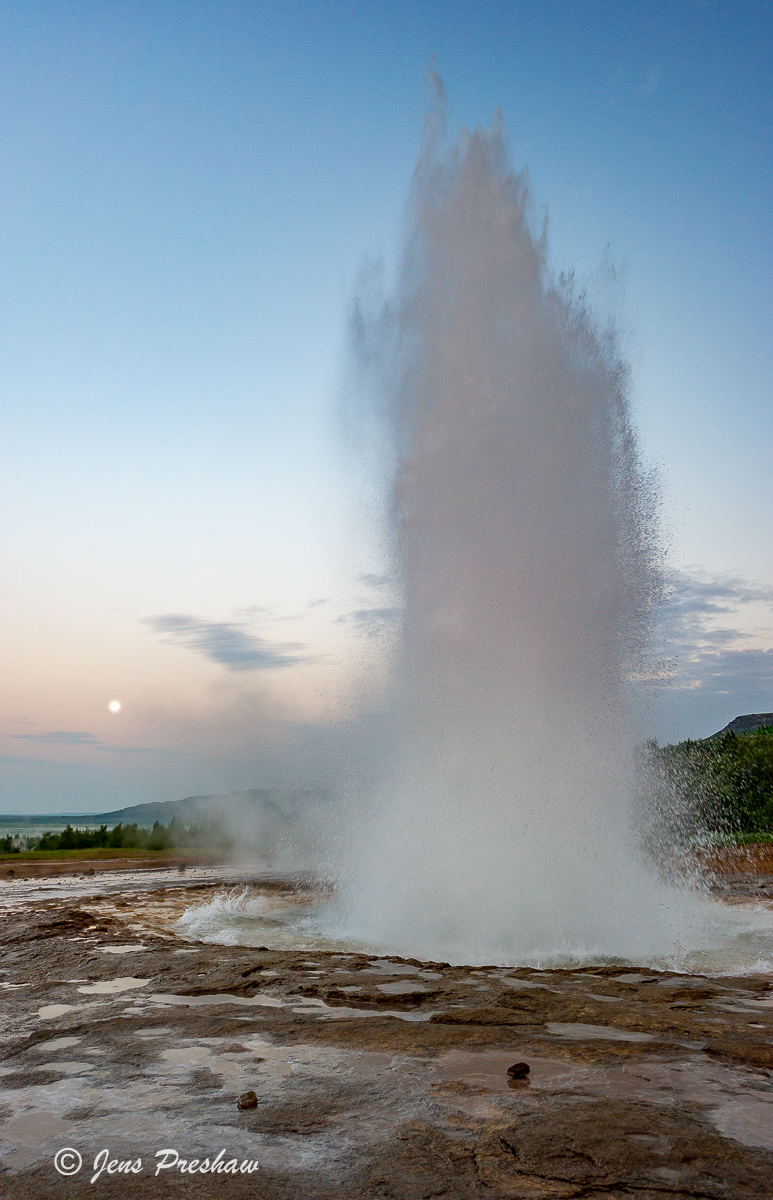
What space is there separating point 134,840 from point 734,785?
26855 millimetres

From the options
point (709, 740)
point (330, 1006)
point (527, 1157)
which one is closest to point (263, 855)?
point (709, 740)

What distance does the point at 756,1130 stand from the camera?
142 inches

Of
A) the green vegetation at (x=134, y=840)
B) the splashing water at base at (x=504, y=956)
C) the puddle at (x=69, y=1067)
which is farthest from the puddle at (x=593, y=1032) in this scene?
the green vegetation at (x=134, y=840)

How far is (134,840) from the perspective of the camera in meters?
35.7

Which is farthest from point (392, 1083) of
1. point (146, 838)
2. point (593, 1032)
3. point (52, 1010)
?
point (146, 838)

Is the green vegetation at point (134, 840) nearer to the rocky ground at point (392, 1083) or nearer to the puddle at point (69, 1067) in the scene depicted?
the rocky ground at point (392, 1083)

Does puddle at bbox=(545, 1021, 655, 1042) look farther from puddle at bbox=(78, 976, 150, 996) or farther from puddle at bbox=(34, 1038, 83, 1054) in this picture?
puddle at bbox=(78, 976, 150, 996)

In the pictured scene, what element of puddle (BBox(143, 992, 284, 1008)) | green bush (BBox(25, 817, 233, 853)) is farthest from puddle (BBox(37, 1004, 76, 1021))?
green bush (BBox(25, 817, 233, 853))

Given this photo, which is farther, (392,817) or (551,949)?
(392,817)

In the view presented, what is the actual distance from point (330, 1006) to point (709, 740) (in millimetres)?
36981

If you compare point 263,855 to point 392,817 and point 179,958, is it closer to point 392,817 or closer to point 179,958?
point 392,817

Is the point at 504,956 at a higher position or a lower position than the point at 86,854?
lower

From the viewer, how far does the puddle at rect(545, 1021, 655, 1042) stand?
17.0ft

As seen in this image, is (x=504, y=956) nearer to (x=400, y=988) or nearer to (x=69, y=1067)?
(x=400, y=988)
